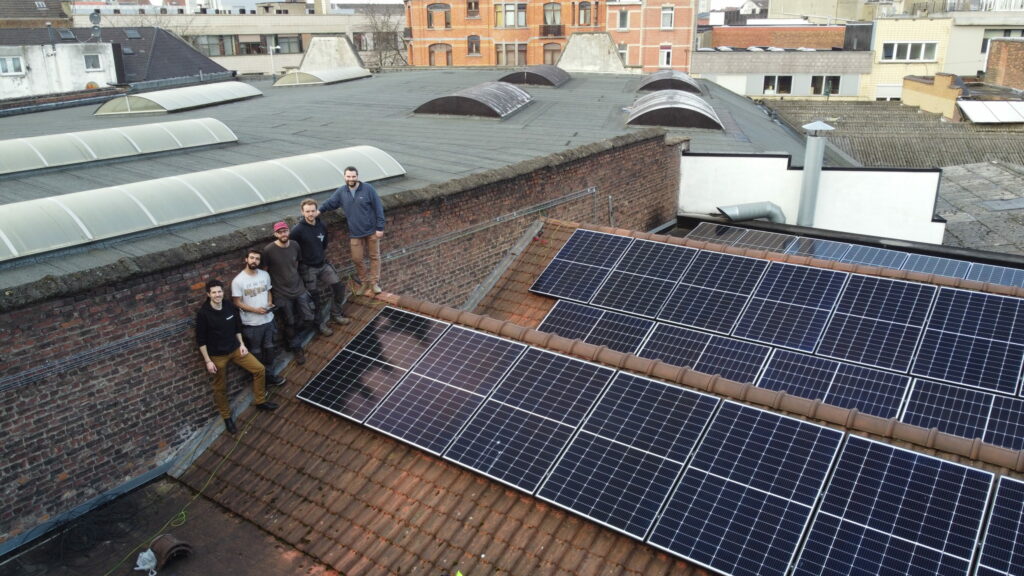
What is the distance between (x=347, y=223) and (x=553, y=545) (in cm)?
564

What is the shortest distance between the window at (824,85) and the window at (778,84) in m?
1.84

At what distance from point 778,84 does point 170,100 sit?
157 feet

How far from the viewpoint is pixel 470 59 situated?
7256 cm

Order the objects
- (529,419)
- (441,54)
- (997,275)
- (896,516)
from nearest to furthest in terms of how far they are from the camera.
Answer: (896,516) < (529,419) < (997,275) < (441,54)

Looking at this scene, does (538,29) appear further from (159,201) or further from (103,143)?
(159,201)

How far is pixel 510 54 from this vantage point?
238 ft

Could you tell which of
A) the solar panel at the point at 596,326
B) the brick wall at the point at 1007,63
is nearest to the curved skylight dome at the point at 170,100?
the solar panel at the point at 596,326

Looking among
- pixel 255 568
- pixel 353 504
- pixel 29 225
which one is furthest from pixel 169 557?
pixel 29 225

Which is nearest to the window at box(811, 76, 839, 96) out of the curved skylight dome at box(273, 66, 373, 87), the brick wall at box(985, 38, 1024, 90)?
the brick wall at box(985, 38, 1024, 90)

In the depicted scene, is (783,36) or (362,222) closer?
(362,222)

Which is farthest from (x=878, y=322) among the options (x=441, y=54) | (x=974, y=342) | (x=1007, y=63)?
(x=441, y=54)

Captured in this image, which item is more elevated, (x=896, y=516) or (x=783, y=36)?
(x=783, y=36)

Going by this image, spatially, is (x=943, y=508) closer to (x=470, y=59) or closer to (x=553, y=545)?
(x=553, y=545)

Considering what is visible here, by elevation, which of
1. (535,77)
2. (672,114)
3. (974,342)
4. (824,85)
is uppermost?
(535,77)
